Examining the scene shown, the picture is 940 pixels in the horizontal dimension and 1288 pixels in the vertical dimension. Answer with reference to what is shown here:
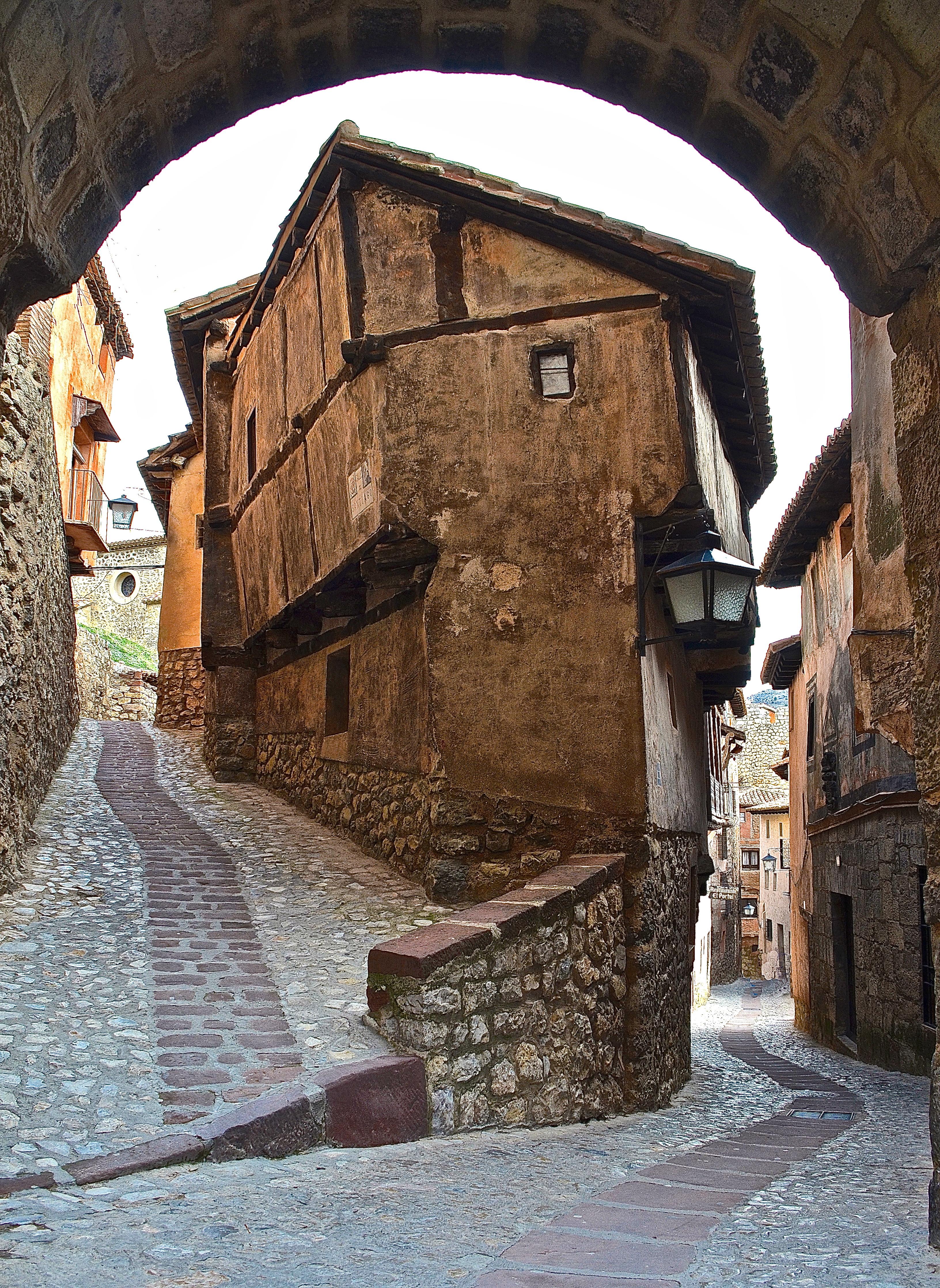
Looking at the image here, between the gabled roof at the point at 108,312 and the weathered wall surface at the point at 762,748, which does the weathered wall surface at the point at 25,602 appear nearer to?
the gabled roof at the point at 108,312

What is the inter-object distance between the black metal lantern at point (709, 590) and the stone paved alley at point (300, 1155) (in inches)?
109

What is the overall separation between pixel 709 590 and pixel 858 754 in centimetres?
668

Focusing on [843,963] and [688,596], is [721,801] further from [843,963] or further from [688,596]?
[688,596]

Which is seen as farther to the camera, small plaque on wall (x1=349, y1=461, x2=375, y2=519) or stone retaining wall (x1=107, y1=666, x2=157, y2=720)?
stone retaining wall (x1=107, y1=666, x2=157, y2=720)

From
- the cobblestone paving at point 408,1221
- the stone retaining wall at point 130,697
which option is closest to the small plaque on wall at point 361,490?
the cobblestone paving at point 408,1221

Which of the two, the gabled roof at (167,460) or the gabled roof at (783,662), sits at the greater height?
the gabled roof at (167,460)

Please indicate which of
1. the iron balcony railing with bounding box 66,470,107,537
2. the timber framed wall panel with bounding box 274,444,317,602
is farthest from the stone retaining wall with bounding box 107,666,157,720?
the timber framed wall panel with bounding box 274,444,317,602

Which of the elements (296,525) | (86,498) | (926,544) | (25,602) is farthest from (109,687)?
(926,544)

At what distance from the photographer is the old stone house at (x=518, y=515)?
7355mm

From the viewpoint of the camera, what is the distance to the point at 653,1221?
120 inches

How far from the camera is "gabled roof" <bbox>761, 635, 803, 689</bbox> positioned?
17.6 m

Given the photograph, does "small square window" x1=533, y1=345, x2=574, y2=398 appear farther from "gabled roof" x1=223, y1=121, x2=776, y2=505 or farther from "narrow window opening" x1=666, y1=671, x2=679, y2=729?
"narrow window opening" x1=666, y1=671, x2=679, y2=729

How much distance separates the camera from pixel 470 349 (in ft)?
26.3

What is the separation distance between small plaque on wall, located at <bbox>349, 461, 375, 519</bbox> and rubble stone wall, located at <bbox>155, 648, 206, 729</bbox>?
39.8 feet
